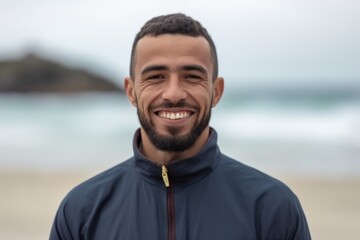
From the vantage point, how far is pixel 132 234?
2.66 metres

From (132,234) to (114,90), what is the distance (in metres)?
61.4

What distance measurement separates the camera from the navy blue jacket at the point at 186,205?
2.61 metres

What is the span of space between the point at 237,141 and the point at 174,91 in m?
17.0

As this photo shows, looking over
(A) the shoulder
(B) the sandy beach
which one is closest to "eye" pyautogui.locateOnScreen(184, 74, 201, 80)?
(A) the shoulder

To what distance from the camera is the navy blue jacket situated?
8.56 ft

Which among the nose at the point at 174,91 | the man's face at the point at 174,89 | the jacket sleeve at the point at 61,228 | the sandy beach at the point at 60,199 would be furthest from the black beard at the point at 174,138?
the sandy beach at the point at 60,199

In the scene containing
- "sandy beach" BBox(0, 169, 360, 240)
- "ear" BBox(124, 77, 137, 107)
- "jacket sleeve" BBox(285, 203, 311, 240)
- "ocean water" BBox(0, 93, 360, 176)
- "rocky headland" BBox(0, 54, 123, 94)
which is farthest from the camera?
"rocky headland" BBox(0, 54, 123, 94)

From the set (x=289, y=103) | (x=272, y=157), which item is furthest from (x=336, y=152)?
(x=289, y=103)

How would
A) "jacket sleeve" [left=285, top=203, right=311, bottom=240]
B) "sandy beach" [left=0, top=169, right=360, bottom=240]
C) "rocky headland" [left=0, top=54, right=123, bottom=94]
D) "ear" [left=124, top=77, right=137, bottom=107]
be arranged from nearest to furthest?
"jacket sleeve" [left=285, top=203, right=311, bottom=240] → "ear" [left=124, top=77, right=137, bottom=107] → "sandy beach" [left=0, top=169, right=360, bottom=240] → "rocky headland" [left=0, top=54, right=123, bottom=94]

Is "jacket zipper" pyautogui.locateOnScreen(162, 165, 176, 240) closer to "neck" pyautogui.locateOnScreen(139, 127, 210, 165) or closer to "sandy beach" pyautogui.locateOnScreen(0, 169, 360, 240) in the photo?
"neck" pyautogui.locateOnScreen(139, 127, 210, 165)

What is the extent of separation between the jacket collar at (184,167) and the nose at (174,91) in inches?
10.1

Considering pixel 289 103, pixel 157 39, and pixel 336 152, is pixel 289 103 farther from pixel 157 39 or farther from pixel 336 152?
pixel 157 39

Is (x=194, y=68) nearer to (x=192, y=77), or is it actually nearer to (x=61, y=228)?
(x=192, y=77)

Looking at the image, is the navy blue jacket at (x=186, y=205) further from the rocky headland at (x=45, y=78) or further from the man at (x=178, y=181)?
the rocky headland at (x=45, y=78)
